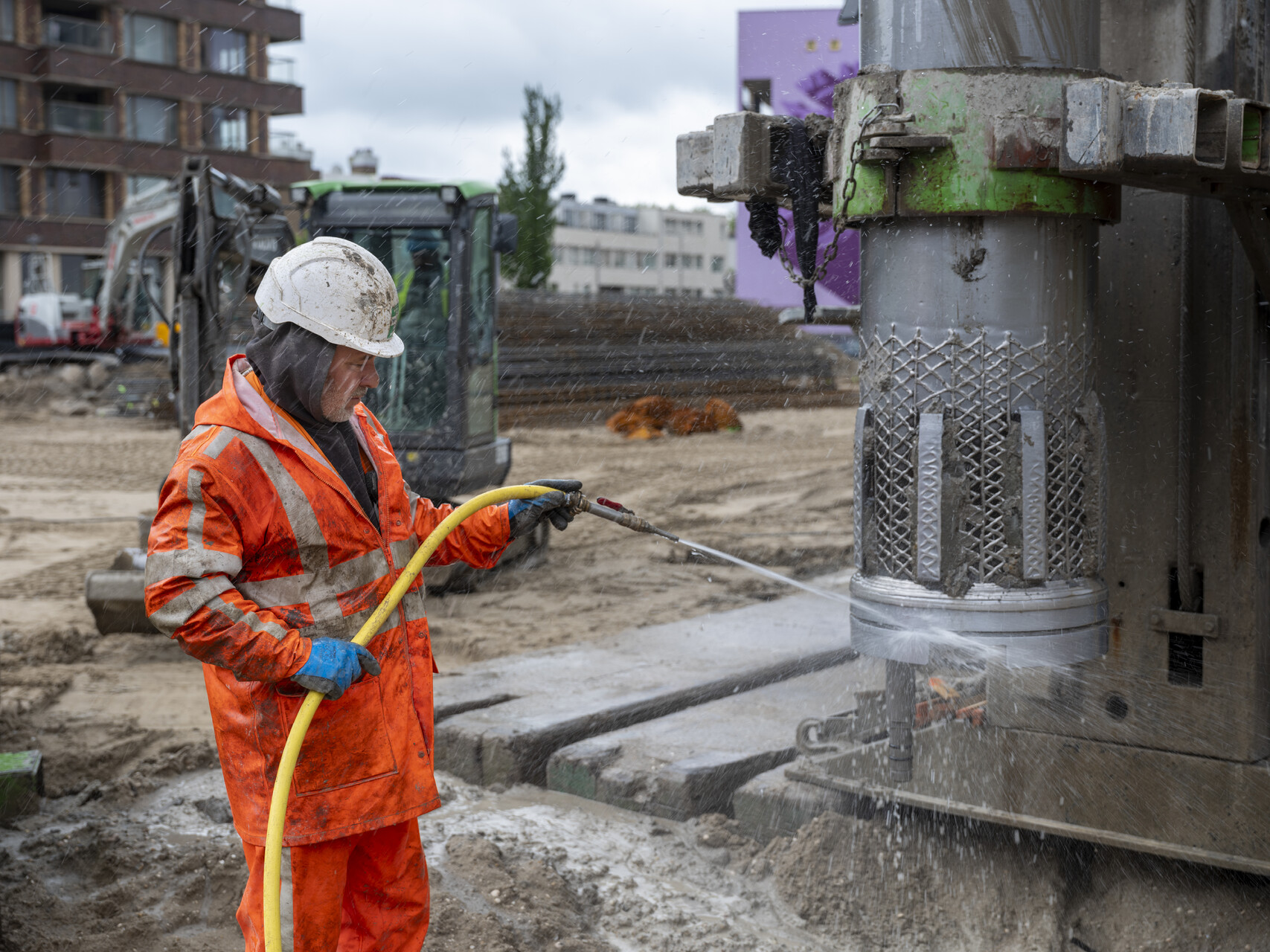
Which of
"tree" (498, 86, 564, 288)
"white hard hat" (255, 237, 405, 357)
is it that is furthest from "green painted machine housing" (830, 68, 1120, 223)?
"tree" (498, 86, 564, 288)

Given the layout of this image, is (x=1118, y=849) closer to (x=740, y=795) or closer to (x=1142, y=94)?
(x=740, y=795)

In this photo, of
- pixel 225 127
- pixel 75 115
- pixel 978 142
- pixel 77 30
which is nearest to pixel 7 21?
pixel 77 30

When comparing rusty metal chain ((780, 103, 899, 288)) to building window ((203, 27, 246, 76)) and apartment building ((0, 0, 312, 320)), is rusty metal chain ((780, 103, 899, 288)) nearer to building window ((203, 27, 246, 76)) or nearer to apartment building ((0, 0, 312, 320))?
apartment building ((0, 0, 312, 320))

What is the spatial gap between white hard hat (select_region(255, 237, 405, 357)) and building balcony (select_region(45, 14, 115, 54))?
138ft

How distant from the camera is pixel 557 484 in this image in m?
3.47

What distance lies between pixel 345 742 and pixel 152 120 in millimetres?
42255

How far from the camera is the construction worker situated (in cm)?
267

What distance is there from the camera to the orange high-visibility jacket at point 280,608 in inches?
104

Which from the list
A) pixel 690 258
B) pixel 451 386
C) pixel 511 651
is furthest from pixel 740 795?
pixel 690 258

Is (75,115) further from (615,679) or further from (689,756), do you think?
(689,756)

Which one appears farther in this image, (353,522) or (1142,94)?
(353,522)

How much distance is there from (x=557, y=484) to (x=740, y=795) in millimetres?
1708

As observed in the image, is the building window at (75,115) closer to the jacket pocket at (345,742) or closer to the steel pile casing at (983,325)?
the jacket pocket at (345,742)

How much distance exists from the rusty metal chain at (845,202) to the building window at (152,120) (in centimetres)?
4119
